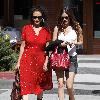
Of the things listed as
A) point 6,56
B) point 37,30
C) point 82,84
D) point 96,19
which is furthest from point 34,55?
point 96,19

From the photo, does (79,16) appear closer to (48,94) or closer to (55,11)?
(55,11)

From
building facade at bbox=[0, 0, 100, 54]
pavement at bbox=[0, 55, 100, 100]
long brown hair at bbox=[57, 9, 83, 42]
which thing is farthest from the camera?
building facade at bbox=[0, 0, 100, 54]

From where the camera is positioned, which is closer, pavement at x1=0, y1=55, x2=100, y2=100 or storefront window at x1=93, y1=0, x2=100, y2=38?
pavement at x1=0, y1=55, x2=100, y2=100

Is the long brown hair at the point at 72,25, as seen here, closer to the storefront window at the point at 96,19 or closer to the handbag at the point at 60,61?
the handbag at the point at 60,61

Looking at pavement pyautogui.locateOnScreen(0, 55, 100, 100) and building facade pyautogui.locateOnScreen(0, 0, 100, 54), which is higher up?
building facade pyautogui.locateOnScreen(0, 0, 100, 54)

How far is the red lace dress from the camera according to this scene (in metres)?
7.79

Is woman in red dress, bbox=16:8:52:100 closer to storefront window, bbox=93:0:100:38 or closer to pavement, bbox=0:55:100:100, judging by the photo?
pavement, bbox=0:55:100:100

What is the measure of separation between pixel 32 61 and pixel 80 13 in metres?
10.9

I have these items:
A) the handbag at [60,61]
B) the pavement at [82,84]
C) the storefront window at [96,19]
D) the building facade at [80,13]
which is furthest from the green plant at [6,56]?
the storefront window at [96,19]

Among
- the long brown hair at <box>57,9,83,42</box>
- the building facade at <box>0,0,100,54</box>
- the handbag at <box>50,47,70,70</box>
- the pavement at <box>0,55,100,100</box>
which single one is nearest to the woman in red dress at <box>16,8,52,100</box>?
the handbag at <box>50,47,70,70</box>

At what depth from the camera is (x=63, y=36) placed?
8.11m

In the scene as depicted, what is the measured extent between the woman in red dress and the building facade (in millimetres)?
10390

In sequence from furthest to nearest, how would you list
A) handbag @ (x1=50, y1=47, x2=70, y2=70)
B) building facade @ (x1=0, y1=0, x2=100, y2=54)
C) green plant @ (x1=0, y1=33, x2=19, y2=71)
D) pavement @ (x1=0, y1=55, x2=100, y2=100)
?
building facade @ (x1=0, y1=0, x2=100, y2=54)
green plant @ (x1=0, y1=33, x2=19, y2=71)
pavement @ (x1=0, y1=55, x2=100, y2=100)
handbag @ (x1=50, y1=47, x2=70, y2=70)

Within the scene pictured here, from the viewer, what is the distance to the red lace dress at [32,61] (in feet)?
25.6
